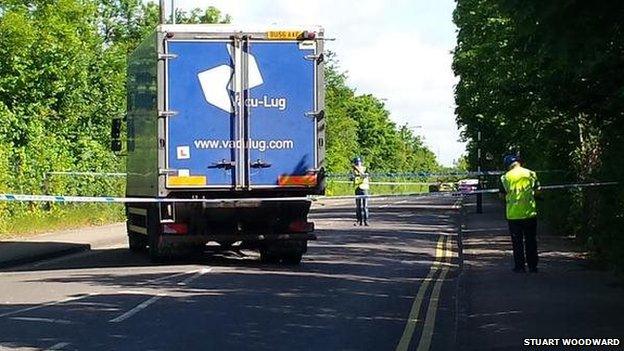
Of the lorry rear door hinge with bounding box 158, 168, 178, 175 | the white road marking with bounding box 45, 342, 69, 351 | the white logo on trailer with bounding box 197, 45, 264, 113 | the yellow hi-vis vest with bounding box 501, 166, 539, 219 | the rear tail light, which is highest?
the white logo on trailer with bounding box 197, 45, 264, 113

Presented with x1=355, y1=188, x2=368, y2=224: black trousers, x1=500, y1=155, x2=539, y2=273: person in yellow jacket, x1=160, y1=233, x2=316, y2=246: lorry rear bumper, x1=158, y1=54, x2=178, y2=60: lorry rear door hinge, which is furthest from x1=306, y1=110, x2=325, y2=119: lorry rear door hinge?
x1=355, y1=188, x2=368, y2=224: black trousers

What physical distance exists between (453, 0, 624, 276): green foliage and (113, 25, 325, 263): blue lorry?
10.6 ft

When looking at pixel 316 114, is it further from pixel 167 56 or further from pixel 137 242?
pixel 137 242

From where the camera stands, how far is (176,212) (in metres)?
16.7

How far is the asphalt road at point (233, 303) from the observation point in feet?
32.9

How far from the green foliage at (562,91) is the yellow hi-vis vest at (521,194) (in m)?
1.01

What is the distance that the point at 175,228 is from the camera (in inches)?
658

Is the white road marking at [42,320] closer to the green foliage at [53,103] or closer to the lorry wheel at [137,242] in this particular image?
the lorry wheel at [137,242]

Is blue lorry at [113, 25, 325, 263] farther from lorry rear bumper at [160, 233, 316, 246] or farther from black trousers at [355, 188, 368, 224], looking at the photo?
black trousers at [355, 188, 368, 224]

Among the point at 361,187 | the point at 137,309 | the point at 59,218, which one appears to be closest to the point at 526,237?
the point at 137,309

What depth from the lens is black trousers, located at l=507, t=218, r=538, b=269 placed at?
590 inches

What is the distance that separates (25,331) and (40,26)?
29.8m

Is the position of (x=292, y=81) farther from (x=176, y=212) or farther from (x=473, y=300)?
(x=473, y=300)

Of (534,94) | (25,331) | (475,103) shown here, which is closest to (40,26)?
(475,103)
